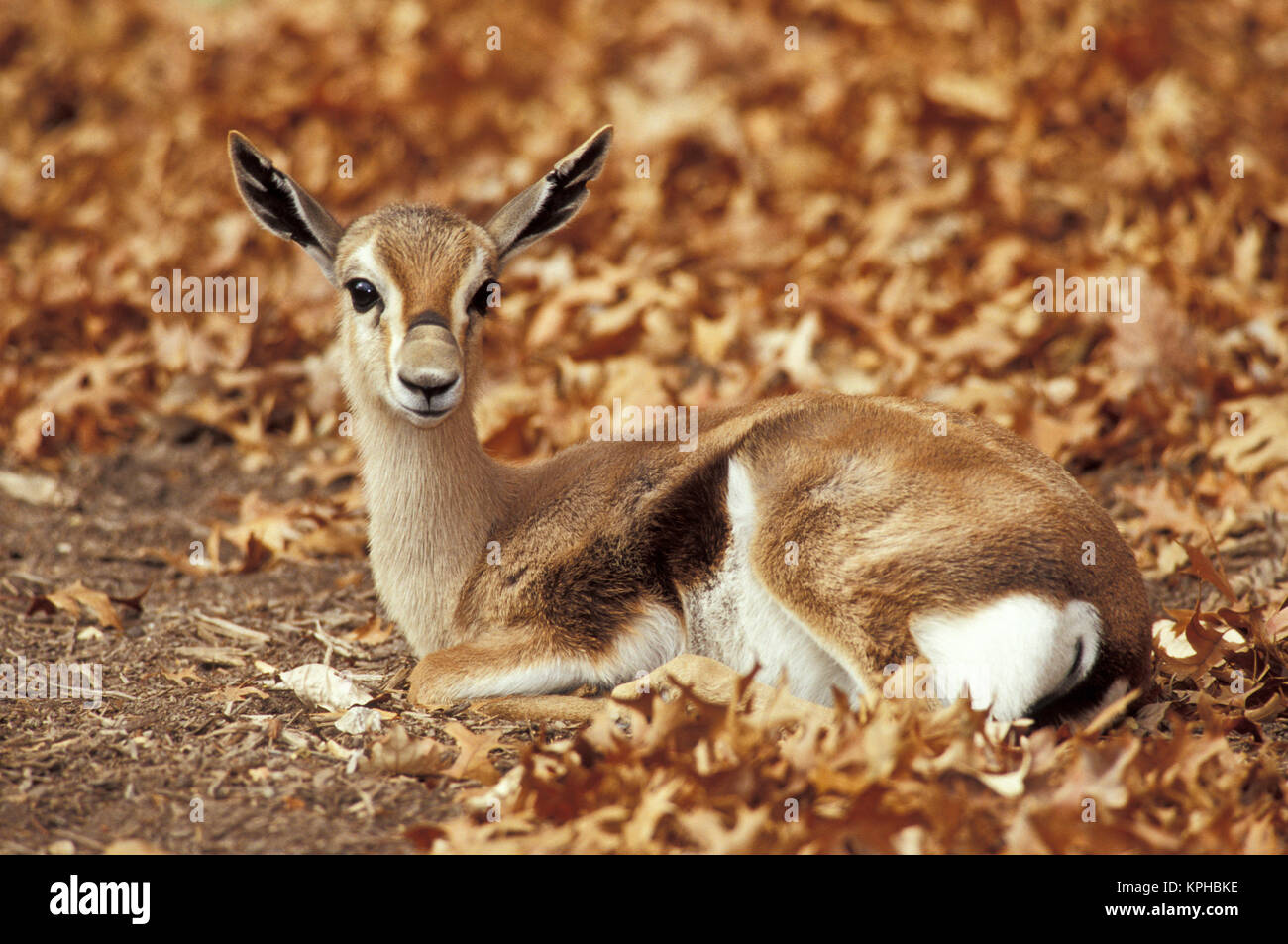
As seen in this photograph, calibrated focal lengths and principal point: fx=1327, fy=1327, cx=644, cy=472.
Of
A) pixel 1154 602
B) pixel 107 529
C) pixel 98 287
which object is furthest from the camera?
pixel 98 287

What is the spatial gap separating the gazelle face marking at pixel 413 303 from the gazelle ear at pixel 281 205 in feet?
0.39

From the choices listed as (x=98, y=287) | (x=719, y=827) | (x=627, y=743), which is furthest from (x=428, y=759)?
(x=98, y=287)

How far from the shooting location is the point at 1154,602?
5578 millimetres

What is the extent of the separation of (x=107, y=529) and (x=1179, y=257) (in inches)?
249

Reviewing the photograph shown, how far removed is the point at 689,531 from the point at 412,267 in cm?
137

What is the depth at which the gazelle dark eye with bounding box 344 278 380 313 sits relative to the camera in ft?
15.9

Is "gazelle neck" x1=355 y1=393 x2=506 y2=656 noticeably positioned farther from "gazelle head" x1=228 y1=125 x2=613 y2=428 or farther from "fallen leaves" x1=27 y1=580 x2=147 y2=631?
"fallen leaves" x1=27 y1=580 x2=147 y2=631

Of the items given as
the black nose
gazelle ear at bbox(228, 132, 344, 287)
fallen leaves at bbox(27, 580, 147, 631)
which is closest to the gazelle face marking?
the black nose

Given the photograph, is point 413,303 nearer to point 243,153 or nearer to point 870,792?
point 243,153

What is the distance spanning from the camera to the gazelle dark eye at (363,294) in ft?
15.9

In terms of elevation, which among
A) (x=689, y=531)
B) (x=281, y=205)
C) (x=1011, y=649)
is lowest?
(x=1011, y=649)

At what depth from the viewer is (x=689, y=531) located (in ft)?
15.3

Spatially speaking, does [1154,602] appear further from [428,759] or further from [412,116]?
[412,116]

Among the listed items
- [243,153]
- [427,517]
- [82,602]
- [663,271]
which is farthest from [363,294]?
[663,271]
